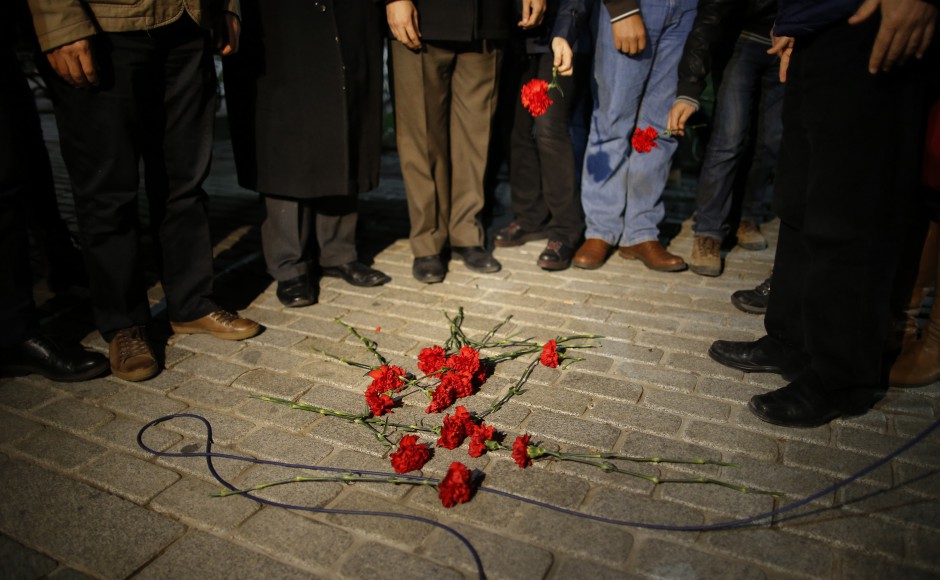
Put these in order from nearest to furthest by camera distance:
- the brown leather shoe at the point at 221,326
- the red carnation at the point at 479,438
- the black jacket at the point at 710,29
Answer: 1. the red carnation at the point at 479,438
2. the brown leather shoe at the point at 221,326
3. the black jacket at the point at 710,29

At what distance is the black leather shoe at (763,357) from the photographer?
2.80m

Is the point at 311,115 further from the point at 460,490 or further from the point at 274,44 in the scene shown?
the point at 460,490

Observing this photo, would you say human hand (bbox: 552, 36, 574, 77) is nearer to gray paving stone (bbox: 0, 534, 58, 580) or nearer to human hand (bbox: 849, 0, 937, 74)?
human hand (bbox: 849, 0, 937, 74)

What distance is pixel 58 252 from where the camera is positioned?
3787 mm

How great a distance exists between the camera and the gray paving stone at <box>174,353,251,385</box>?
292 cm

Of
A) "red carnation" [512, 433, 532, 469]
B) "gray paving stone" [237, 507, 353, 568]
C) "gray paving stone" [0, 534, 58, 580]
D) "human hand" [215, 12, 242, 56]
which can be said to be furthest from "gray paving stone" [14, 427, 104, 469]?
"human hand" [215, 12, 242, 56]

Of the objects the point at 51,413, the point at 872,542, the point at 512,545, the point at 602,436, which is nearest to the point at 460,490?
the point at 512,545

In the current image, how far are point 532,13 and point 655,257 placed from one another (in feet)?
5.66

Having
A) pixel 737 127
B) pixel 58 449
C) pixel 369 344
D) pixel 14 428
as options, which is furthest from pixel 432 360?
pixel 737 127

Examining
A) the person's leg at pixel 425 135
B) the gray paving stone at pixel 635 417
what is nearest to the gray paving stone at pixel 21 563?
the gray paving stone at pixel 635 417

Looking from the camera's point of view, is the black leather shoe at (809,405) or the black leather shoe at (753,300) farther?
the black leather shoe at (753,300)

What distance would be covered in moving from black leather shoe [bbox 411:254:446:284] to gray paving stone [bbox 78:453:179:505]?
2.06m

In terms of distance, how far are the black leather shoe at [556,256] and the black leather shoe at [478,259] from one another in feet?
0.97

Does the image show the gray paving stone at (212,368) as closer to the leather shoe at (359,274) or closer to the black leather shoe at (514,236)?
the leather shoe at (359,274)
